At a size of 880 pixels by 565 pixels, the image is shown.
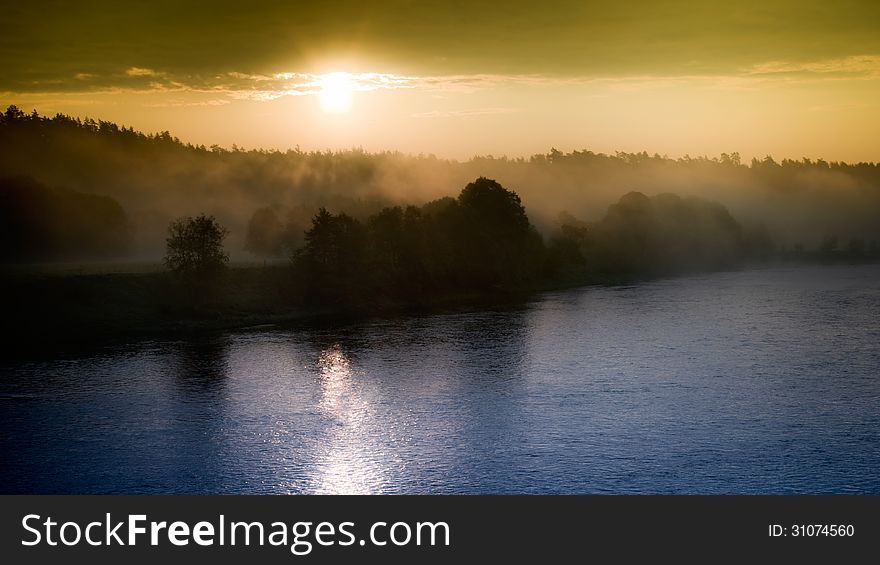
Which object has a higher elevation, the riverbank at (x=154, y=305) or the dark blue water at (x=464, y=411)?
the riverbank at (x=154, y=305)

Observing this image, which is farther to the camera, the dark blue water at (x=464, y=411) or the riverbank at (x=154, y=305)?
the riverbank at (x=154, y=305)

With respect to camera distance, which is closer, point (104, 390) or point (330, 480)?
point (330, 480)

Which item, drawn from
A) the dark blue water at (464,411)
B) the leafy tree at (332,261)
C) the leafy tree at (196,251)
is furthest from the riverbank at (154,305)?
the dark blue water at (464,411)

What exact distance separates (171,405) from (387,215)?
82314 millimetres

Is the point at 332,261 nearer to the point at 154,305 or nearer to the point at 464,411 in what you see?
the point at 154,305

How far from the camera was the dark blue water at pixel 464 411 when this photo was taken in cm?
3838

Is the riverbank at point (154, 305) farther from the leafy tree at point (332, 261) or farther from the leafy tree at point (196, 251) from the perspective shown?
the leafy tree at point (196, 251)

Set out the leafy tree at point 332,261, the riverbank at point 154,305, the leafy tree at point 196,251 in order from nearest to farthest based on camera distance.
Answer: the riverbank at point 154,305, the leafy tree at point 196,251, the leafy tree at point 332,261

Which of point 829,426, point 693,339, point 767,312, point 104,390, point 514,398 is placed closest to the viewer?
point 829,426

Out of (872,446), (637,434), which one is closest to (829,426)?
(872,446)

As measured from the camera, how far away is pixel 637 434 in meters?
45.2

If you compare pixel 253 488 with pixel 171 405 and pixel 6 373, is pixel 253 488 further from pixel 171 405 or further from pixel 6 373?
pixel 6 373

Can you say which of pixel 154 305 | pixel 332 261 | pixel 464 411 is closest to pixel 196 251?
pixel 154 305

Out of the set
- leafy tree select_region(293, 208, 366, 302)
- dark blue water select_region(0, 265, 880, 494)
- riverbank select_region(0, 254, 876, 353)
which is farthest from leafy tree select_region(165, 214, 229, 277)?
dark blue water select_region(0, 265, 880, 494)
